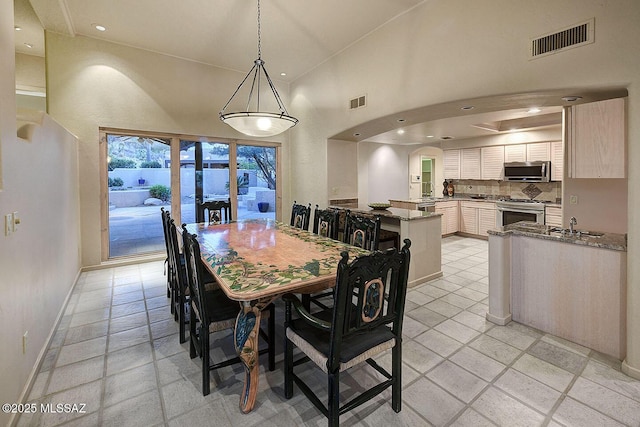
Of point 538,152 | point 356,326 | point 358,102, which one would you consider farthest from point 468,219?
point 356,326

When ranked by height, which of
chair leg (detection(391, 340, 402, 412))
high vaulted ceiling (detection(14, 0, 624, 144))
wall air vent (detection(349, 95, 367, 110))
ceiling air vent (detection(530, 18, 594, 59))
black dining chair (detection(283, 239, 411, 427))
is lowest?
chair leg (detection(391, 340, 402, 412))

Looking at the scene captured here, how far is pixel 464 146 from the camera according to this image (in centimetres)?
732

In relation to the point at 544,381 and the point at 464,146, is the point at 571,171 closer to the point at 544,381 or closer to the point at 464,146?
the point at 544,381

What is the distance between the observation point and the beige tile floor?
174cm

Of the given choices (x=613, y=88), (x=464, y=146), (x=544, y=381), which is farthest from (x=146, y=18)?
(x=464, y=146)

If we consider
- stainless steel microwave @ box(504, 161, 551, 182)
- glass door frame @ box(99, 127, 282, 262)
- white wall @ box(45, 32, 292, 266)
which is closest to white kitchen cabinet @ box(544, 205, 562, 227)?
stainless steel microwave @ box(504, 161, 551, 182)

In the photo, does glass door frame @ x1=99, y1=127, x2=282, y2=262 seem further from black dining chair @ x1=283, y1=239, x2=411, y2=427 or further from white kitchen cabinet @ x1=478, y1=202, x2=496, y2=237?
white kitchen cabinet @ x1=478, y1=202, x2=496, y2=237

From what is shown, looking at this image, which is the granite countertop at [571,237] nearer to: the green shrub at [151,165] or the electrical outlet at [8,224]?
the electrical outlet at [8,224]

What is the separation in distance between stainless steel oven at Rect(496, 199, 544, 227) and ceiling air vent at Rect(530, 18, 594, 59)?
4.08 metres

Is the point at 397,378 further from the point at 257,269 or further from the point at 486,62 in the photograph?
the point at 486,62

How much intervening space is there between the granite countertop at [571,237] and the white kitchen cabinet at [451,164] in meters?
4.66

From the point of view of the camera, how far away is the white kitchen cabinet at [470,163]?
7.11 m

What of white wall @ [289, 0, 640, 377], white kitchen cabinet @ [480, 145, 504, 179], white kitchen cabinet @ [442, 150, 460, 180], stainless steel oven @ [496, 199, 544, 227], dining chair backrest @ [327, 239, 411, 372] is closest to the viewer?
dining chair backrest @ [327, 239, 411, 372]

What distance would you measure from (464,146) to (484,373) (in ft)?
20.9
